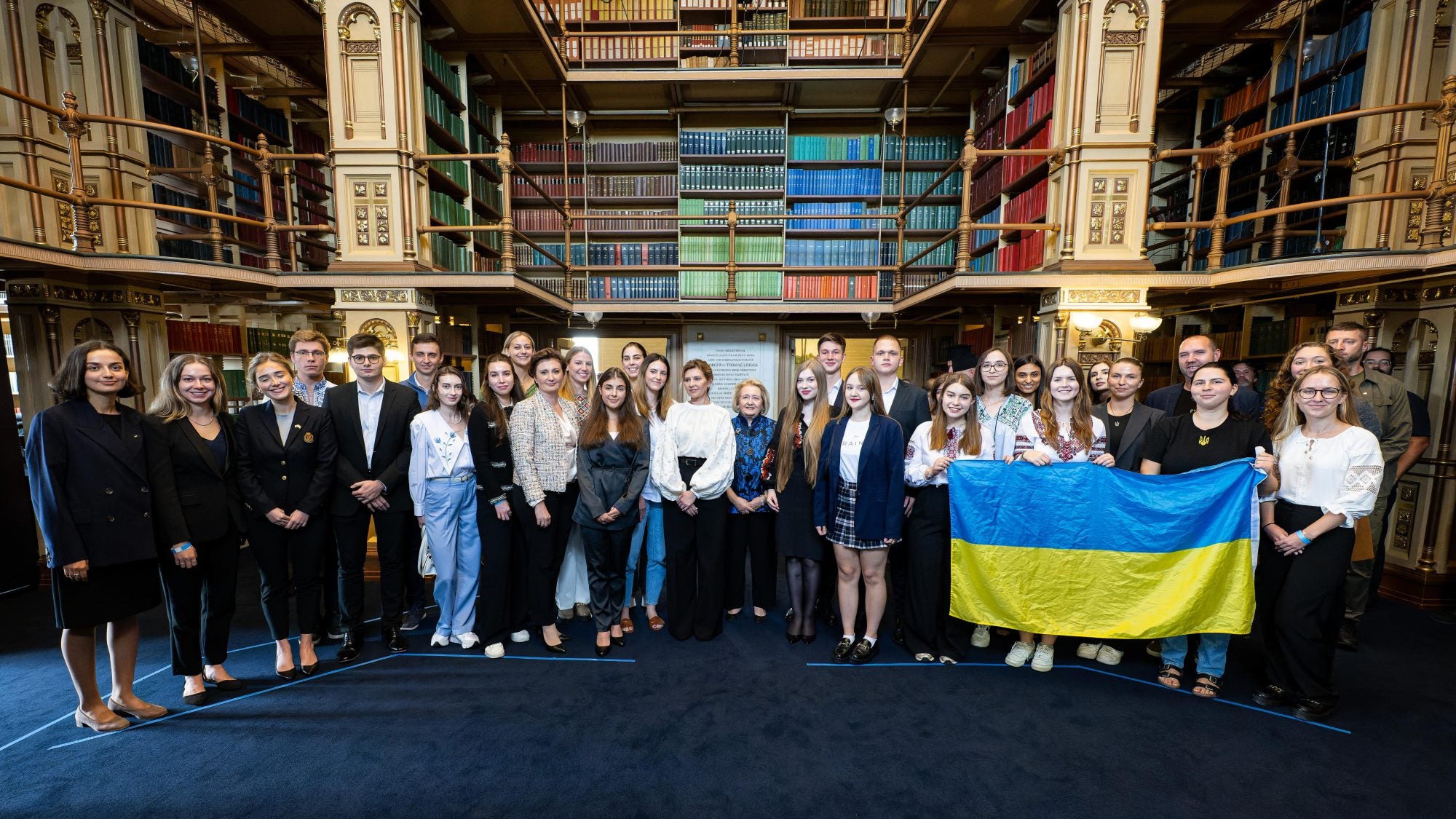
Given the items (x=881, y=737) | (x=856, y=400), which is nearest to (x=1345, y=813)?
(x=881, y=737)

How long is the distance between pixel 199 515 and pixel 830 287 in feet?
18.6

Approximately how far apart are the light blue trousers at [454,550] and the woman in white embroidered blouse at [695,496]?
0.92 m

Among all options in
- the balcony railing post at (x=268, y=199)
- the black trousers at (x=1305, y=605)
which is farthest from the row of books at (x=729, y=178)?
the black trousers at (x=1305, y=605)

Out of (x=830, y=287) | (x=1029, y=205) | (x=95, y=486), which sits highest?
(x=1029, y=205)

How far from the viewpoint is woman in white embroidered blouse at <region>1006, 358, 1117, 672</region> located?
2445mm

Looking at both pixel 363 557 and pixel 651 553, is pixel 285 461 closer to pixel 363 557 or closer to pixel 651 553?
pixel 363 557

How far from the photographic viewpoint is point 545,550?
8.61 feet

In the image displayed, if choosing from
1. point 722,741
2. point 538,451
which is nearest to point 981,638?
point 722,741

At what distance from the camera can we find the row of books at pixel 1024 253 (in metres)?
4.50

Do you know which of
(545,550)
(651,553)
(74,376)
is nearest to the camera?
(74,376)

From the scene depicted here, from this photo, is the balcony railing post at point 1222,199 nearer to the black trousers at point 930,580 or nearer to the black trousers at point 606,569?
the black trousers at point 930,580

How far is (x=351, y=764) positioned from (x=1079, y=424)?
10.4ft

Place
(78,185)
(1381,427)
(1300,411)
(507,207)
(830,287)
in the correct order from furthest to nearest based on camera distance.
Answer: (830,287)
(507,207)
(78,185)
(1381,427)
(1300,411)

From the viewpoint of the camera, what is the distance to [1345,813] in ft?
5.70
